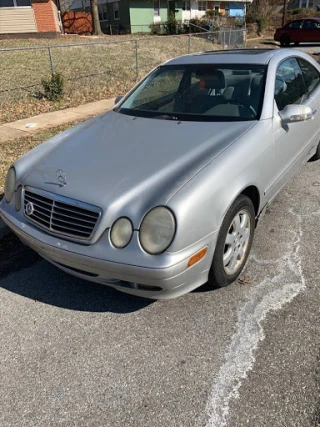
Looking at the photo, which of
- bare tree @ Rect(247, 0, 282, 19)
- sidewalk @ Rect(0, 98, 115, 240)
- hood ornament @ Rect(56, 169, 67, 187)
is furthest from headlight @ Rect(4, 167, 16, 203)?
bare tree @ Rect(247, 0, 282, 19)

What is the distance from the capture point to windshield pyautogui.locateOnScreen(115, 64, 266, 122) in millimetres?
3209

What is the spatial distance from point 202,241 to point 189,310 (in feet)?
2.06

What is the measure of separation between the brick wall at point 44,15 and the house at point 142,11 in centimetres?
1132

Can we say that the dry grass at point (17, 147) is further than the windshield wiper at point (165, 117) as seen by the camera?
Yes

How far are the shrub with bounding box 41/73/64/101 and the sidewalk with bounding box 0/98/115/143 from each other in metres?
0.70

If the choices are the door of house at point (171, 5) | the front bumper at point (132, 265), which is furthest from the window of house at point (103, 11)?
the front bumper at point (132, 265)

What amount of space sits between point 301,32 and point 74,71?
18.2m

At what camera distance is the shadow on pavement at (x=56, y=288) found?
2.74m

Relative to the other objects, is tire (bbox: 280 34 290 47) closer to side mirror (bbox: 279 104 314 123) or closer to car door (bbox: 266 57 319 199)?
car door (bbox: 266 57 319 199)

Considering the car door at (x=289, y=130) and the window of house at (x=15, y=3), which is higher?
the window of house at (x=15, y=3)

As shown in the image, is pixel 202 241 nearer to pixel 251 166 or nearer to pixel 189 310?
pixel 189 310

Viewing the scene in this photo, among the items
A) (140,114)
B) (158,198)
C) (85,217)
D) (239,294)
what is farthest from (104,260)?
(140,114)

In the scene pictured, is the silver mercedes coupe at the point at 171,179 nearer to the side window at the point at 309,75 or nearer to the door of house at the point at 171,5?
the side window at the point at 309,75

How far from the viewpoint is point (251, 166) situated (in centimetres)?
274
